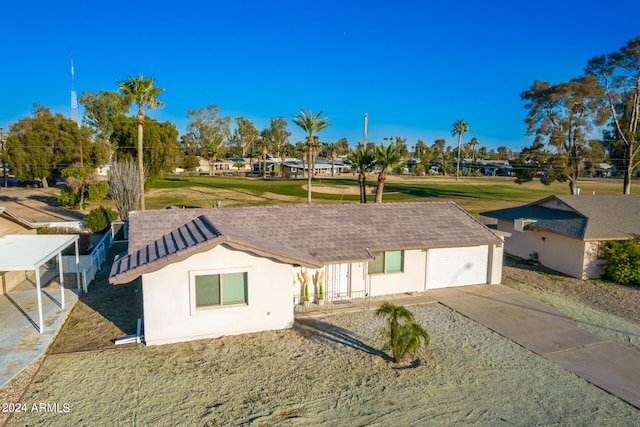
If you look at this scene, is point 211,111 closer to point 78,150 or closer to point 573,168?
point 78,150

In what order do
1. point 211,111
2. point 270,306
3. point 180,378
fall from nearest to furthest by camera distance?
point 180,378 < point 270,306 < point 211,111

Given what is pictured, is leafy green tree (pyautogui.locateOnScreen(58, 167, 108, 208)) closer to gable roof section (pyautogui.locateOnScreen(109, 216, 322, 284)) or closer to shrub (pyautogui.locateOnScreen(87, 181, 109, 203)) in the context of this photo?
shrub (pyautogui.locateOnScreen(87, 181, 109, 203))

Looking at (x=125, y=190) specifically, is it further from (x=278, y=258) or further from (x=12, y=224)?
(x=278, y=258)

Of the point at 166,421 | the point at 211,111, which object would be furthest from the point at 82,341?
the point at 211,111

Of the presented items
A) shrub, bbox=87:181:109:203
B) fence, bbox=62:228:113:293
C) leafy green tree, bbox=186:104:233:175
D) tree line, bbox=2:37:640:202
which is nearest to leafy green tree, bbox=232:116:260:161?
leafy green tree, bbox=186:104:233:175

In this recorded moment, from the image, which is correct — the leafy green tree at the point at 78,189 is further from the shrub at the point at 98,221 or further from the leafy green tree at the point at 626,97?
the leafy green tree at the point at 626,97
